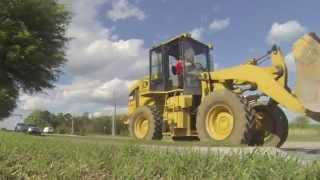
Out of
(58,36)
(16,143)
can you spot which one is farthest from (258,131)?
(58,36)

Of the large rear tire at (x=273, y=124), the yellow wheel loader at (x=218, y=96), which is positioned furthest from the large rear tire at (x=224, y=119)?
the large rear tire at (x=273, y=124)

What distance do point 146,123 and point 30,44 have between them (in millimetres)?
4872

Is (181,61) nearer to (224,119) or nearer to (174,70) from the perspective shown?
(174,70)

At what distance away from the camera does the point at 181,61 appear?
64.5 feet

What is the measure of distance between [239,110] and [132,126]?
7.10 m

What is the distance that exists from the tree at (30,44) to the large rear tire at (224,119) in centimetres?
714

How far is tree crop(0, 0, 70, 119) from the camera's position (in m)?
20.4

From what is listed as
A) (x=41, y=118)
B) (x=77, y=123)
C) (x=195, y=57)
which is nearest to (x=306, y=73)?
(x=195, y=57)

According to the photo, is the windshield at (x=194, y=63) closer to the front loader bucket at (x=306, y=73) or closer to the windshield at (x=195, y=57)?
the windshield at (x=195, y=57)

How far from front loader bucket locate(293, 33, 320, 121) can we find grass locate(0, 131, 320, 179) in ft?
17.5

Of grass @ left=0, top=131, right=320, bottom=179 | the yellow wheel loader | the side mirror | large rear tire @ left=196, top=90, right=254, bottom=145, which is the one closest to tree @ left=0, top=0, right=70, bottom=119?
the yellow wheel loader

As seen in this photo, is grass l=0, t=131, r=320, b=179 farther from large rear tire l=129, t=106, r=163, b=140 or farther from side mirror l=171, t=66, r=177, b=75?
side mirror l=171, t=66, r=177, b=75

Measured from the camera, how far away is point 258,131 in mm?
15969

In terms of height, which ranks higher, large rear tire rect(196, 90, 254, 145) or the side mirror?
the side mirror
